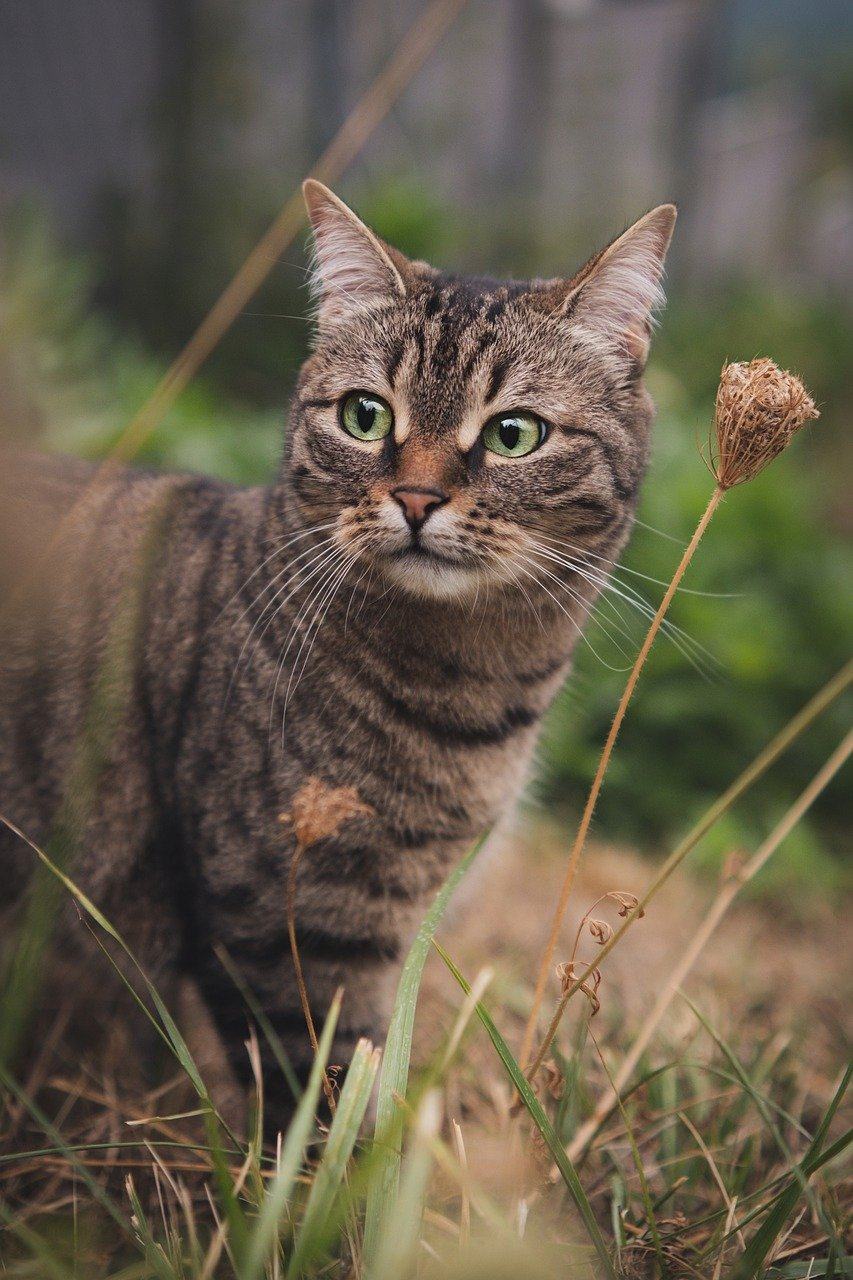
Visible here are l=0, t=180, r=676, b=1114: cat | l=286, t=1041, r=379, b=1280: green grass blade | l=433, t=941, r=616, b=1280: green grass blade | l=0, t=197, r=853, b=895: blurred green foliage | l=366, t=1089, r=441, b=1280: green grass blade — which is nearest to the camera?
l=366, t=1089, r=441, b=1280: green grass blade

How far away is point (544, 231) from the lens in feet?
21.9

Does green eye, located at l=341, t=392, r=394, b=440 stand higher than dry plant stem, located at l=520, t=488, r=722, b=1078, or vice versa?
green eye, located at l=341, t=392, r=394, b=440

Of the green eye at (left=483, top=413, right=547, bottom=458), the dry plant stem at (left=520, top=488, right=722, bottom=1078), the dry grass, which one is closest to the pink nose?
the green eye at (left=483, top=413, right=547, bottom=458)

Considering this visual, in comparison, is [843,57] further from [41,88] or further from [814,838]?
[814,838]

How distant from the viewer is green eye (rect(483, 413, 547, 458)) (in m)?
1.67

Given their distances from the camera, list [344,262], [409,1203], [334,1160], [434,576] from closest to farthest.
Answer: [409,1203] → [334,1160] → [434,576] → [344,262]

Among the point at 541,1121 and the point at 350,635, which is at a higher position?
the point at 350,635

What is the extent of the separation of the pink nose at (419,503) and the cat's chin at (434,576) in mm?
61

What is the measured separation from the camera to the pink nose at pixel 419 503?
1550 mm

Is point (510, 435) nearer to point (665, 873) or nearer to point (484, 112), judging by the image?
point (665, 873)

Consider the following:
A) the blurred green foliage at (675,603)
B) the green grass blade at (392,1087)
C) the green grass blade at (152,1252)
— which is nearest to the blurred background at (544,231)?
the blurred green foliage at (675,603)

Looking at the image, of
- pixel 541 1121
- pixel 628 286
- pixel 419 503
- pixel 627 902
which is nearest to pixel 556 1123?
pixel 541 1121

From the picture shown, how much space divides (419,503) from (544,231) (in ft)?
18.9

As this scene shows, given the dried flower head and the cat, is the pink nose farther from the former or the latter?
the dried flower head
